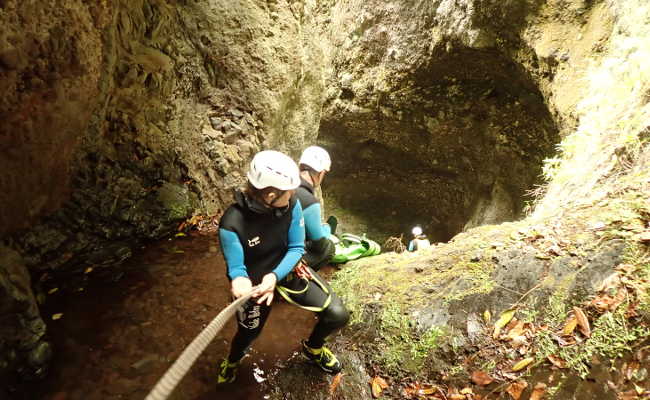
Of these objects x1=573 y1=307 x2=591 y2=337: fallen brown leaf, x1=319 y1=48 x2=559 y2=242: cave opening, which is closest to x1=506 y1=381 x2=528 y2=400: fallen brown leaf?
x1=573 y1=307 x2=591 y2=337: fallen brown leaf

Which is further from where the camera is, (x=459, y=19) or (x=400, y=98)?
(x=400, y=98)

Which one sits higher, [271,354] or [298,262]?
[298,262]

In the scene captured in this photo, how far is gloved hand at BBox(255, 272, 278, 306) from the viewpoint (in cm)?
248

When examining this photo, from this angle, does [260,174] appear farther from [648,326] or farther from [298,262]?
[648,326]

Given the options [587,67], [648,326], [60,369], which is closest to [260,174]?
[60,369]

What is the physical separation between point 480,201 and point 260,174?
10.2 meters

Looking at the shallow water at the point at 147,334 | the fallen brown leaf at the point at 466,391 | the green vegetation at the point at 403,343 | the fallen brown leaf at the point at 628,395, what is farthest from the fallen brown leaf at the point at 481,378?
the shallow water at the point at 147,334

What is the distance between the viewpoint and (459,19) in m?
8.21

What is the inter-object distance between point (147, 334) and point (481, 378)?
3.31 m

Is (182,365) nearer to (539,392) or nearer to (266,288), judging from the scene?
(266,288)

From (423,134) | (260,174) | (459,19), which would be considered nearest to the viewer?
(260,174)

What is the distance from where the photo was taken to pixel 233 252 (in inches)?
99.3

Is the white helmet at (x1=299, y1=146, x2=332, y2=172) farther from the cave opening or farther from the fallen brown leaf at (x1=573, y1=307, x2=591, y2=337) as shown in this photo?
the cave opening

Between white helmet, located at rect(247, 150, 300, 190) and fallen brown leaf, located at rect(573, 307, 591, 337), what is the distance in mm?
2521
